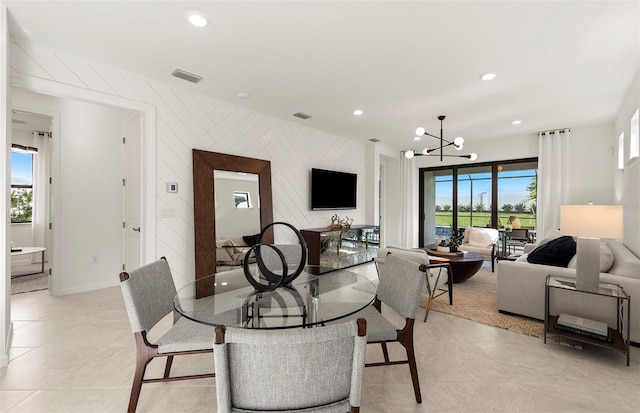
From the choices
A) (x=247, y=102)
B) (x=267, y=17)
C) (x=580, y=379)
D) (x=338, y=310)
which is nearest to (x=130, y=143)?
(x=247, y=102)

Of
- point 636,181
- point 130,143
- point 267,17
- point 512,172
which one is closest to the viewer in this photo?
point 267,17

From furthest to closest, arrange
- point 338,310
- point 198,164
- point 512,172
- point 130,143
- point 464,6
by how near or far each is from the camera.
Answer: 1. point 512,172
2. point 130,143
3. point 198,164
4. point 464,6
5. point 338,310

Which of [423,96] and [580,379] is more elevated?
[423,96]

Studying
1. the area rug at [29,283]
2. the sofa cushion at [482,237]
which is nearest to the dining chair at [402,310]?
the sofa cushion at [482,237]

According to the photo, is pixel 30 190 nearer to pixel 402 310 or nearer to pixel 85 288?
pixel 85 288

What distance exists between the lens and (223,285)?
7.38 ft

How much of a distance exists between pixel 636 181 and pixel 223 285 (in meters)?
4.29

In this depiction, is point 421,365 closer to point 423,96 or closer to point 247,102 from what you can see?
point 423,96

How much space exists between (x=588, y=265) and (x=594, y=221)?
433 millimetres

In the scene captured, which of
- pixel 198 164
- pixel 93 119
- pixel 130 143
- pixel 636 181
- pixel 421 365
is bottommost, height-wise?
pixel 421 365

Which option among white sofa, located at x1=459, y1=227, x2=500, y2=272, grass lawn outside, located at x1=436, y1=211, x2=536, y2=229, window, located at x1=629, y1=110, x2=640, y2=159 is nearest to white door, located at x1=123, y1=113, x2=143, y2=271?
white sofa, located at x1=459, y1=227, x2=500, y2=272

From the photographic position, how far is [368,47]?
2.53m

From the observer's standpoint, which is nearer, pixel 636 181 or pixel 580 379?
pixel 580 379

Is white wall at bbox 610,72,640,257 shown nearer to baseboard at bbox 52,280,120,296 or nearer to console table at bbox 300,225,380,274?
console table at bbox 300,225,380,274
